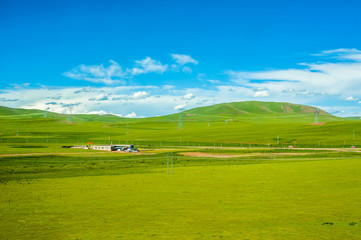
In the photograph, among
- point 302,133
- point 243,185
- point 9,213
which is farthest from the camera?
point 302,133

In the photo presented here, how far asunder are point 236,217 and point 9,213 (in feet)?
42.5

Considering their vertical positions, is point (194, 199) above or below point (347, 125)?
below

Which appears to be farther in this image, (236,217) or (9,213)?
(9,213)

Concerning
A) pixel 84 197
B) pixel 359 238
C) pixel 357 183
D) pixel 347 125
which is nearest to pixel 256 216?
pixel 359 238

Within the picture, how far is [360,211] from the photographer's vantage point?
734 inches

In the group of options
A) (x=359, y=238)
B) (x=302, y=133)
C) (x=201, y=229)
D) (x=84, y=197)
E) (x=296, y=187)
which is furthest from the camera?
(x=302, y=133)

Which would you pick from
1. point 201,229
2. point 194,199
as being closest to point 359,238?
point 201,229

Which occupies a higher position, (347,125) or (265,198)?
(347,125)

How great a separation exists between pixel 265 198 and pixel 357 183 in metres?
11.2

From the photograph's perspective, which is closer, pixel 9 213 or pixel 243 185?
pixel 9 213

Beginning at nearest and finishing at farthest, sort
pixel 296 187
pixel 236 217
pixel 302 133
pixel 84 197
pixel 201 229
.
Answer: pixel 201 229, pixel 236 217, pixel 84 197, pixel 296 187, pixel 302 133

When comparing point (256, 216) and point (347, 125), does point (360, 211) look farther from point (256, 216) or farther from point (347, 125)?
point (347, 125)

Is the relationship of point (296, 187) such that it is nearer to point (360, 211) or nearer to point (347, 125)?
point (360, 211)

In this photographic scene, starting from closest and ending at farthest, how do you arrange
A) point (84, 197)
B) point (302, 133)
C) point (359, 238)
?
1. point (359, 238)
2. point (84, 197)
3. point (302, 133)
